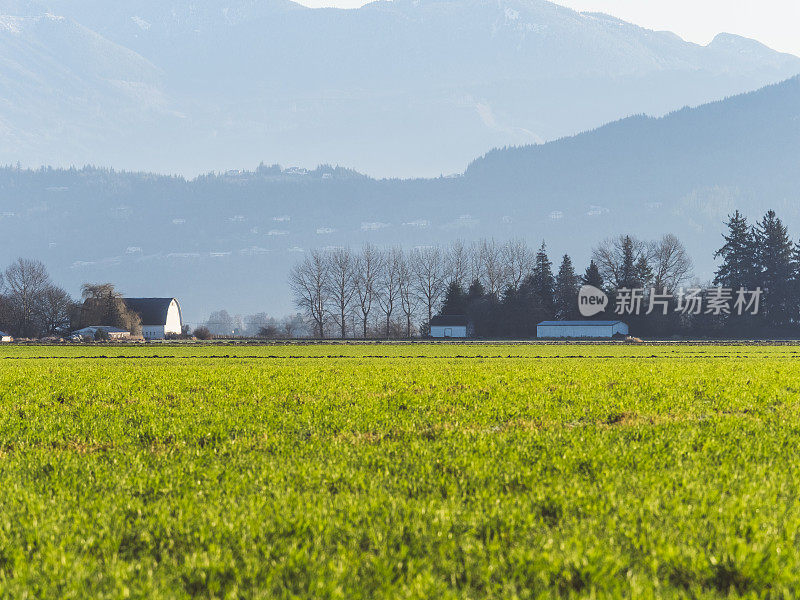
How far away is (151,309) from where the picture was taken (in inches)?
7682

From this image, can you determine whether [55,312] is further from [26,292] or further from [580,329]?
[580,329]

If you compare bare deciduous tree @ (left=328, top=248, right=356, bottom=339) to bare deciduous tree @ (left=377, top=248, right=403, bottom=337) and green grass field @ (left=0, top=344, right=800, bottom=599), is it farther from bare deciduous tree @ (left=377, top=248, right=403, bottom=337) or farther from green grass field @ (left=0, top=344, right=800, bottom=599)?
green grass field @ (left=0, top=344, right=800, bottom=599)

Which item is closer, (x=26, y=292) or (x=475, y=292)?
(x=475, y=292)

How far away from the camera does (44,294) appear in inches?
5822

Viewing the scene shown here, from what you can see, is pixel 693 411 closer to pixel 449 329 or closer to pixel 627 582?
pixel 627 582

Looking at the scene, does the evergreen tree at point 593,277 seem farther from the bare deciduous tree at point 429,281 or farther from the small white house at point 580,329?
the bare deciduous tree at point 429,281

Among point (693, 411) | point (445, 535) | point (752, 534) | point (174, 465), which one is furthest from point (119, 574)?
point (693, 411)

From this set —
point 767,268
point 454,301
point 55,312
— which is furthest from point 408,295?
point 55,312

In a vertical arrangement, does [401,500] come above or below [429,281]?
below

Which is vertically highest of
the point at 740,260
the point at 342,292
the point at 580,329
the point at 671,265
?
the point at 671,265

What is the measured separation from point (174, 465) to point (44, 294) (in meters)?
157

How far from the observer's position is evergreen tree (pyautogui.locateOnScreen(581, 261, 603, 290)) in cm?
13462

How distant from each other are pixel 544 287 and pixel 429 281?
3277 centimetres
